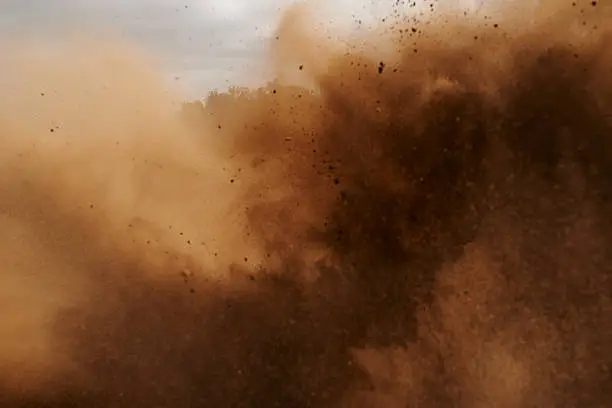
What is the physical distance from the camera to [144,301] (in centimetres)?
320

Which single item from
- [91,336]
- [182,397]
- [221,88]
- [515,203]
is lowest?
[182,397]

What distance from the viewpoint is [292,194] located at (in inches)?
125

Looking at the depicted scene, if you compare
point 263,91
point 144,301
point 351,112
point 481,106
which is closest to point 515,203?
point 481,106

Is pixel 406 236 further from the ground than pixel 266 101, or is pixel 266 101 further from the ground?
pixel 266 101

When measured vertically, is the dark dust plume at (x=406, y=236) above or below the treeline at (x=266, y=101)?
below

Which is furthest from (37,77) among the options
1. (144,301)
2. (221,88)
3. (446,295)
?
(446,295)

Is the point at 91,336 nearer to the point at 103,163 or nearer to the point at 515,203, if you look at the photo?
the point at 103,163

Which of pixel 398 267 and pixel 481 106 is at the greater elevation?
pixel 481 106

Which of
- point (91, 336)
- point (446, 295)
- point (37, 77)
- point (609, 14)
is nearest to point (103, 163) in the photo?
point (37, 77)

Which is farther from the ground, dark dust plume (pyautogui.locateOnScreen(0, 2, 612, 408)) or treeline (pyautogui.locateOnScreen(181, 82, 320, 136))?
treeline (pyautogui.locateOnScreen(181, 82, 320, 136))

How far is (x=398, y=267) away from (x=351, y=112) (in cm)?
62

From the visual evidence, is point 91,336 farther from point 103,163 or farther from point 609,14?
point 609,14

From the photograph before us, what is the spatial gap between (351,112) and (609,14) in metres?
1.03

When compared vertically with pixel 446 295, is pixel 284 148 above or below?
above
